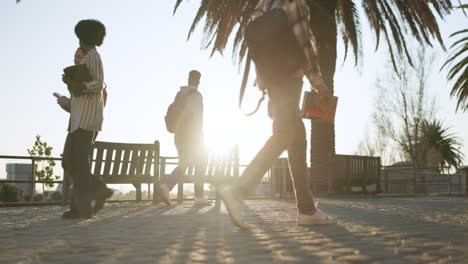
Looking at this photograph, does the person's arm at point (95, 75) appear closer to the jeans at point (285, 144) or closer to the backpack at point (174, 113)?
the jeans at point (285, 144)

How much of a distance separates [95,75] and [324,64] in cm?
1008

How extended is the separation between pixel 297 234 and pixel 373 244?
0.61 m

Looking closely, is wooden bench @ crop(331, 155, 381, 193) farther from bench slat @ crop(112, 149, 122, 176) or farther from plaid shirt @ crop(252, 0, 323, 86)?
plaid shirt @ crop(252, 0, 323, 86)

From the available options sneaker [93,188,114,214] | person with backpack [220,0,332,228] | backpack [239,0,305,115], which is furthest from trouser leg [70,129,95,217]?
backpack [239,0,305,115]

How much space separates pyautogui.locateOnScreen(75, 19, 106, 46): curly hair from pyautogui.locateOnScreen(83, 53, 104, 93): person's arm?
0.16 metres

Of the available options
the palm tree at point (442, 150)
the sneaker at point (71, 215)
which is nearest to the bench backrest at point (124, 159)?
the sneaker at point (71, 215)

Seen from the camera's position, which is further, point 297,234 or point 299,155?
point 299,155

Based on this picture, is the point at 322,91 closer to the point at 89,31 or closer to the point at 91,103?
the point at 91,103

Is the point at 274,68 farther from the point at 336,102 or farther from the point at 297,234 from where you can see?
the point at 297,234

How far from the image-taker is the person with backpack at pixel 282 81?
381 centimetres

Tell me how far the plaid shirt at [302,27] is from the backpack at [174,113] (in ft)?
12.7

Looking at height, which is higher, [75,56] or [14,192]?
[75,56]

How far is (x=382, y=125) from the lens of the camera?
37812mm

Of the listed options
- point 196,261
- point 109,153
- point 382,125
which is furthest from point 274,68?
point 382,125
